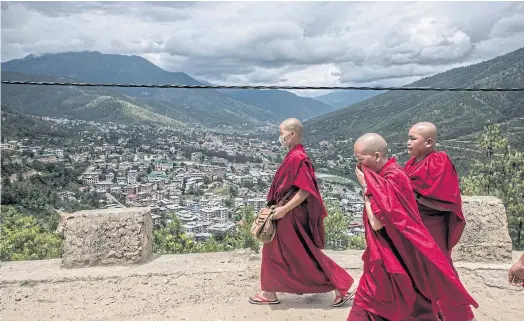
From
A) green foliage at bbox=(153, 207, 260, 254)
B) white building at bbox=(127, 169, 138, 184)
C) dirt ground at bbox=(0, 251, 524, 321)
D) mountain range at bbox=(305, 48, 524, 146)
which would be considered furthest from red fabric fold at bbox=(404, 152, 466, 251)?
mountain range at bbox=(305, 48, 524, 146)

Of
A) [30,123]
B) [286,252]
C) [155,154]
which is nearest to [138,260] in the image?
[286,252]

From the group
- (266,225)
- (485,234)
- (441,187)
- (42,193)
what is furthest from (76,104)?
(441,187)

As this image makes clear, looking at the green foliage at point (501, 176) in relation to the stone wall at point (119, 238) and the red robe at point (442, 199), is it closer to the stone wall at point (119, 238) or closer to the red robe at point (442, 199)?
the stone wall at point (119, 238)

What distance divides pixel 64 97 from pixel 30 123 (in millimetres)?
30220

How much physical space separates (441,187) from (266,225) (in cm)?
144

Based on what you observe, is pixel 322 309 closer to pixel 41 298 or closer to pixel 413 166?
pixel 413 166

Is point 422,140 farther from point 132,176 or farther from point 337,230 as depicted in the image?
point 132,176

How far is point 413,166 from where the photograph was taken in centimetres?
356

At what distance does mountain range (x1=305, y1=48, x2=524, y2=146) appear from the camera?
37.8 meters

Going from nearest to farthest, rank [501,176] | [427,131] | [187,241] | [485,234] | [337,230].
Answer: [427,131] → [485,234] → [187,241] → [337,230] → [501,176]

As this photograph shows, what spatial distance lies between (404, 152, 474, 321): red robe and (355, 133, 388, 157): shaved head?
62 centimetres

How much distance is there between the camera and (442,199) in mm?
3375

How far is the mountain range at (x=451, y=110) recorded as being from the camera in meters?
37.8

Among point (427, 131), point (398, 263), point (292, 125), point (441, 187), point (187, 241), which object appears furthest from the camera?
point (187, 241)
